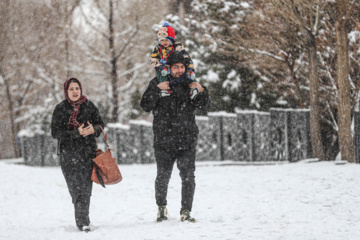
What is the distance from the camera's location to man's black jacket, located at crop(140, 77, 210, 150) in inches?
263

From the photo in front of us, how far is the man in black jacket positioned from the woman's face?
78cm

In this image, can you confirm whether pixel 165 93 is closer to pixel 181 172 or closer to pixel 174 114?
pixel 174 114

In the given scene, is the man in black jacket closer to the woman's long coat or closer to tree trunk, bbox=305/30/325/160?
Answer: the woman's long coat

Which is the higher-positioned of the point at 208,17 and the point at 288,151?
the point at 208,17

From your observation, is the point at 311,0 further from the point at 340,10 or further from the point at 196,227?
the point at 196,227

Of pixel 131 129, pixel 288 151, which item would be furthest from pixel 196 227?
pixel 131 129

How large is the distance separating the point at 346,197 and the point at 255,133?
30.5 feet

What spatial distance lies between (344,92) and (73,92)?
737 centimetres

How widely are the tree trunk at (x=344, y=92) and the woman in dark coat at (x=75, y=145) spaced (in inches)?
280

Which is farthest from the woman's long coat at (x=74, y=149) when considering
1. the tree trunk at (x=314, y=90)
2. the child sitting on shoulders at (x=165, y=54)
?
the tree trunk at (x=314, y=90)

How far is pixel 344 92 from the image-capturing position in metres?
12.2

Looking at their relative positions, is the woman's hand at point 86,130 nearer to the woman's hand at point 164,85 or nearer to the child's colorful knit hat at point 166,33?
the woman's hand at point 164,85

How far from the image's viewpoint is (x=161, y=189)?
22.1ft

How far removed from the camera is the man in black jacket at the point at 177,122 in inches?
262
